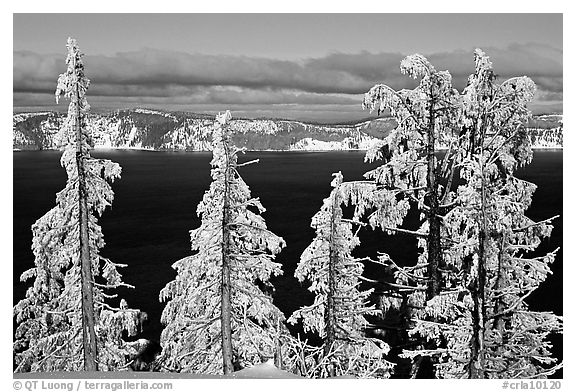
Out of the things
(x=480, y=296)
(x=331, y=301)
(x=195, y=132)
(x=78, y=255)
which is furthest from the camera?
(x=195, y=132)

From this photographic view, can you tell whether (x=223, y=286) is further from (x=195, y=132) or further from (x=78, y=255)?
(x=195, y=132)

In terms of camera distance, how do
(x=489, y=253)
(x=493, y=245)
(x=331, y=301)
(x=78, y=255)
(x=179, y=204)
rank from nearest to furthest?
1. (x=489, y=253)
2. (x=493, y=245)
3. (x=78, y=255)
4. (x=331, y=301)
5. (x=179, y=204)

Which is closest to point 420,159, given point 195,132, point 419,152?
point 419,152

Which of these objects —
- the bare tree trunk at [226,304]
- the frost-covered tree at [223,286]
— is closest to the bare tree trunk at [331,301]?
the frost-covered tree at [223,286]

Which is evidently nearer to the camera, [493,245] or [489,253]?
[489,253]

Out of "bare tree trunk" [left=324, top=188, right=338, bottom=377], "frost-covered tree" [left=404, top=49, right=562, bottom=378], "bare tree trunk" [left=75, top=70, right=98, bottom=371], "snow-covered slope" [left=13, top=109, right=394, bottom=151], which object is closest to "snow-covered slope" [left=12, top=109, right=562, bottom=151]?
"snow-covered slope" [left=13, top=109, right=394, bottom=151]

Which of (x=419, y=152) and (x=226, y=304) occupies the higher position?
(x=419, y=152)
